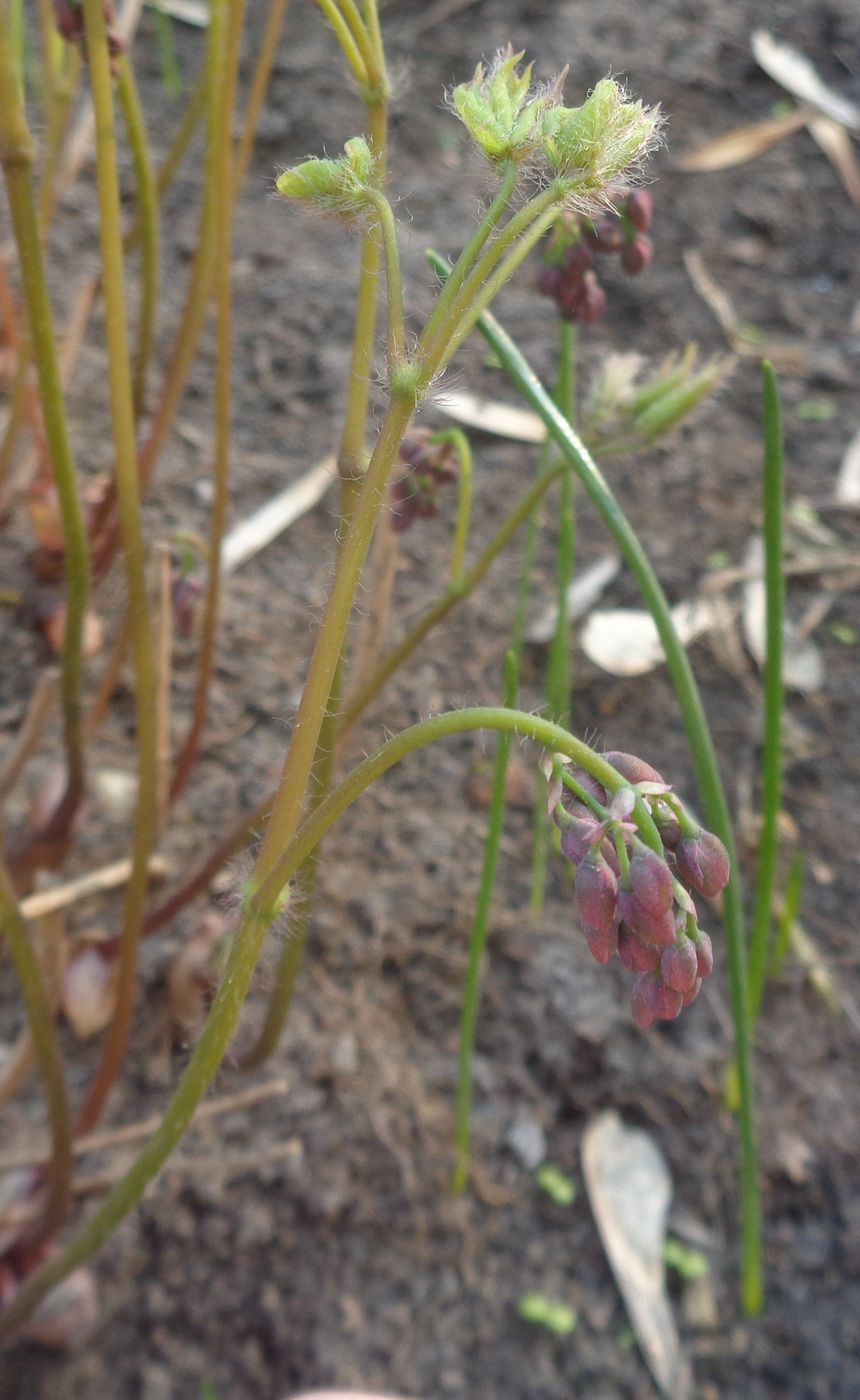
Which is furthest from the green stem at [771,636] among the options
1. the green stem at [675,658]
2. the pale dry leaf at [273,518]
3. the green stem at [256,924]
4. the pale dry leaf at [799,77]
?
the pale dry leaf at [799,77]

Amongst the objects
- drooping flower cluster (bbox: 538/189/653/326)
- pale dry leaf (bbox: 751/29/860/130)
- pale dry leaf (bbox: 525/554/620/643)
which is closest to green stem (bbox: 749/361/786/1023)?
drooping flower cluster (bbox: 538/189/653/326)

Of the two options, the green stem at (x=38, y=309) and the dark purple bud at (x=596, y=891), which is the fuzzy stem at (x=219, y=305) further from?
the dark purple bud at (x=596, y=891)

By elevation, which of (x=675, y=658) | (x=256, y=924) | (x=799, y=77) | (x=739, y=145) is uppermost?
(x=799, y=77)

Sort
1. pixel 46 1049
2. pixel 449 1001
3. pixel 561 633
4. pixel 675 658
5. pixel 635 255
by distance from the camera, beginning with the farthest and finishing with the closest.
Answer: pixel 449 1001
pixel 561 633
pixel 635 255
pixel 46 1049
pixel 675 658

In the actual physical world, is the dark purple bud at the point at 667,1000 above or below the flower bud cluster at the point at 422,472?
below

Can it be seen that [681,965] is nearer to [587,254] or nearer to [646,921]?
[646,921]

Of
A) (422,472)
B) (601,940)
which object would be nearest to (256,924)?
Answer: (601,940)

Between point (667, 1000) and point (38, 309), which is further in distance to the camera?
point (38, 309)
